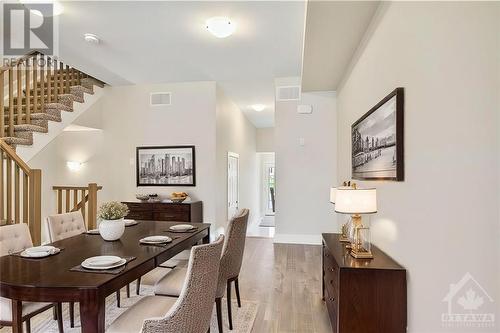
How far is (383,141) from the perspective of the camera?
2.43 meters

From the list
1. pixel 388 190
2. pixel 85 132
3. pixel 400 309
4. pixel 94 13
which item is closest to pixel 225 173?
pixel 85 132

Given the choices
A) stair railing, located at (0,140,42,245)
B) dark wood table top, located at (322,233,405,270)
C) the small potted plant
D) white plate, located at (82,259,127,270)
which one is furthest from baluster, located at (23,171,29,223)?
dark wood table top, located at (322,233,405,270)

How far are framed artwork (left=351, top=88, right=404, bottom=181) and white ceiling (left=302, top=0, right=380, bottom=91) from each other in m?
0.84

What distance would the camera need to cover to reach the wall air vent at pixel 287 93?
18.6 ft

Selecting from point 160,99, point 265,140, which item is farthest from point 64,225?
point 265,140

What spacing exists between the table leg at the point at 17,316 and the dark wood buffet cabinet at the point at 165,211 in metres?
3.34

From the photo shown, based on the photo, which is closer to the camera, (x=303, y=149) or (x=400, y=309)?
(x=400, y=309)

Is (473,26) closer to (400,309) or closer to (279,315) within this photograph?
(400,309)

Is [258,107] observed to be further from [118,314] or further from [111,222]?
[118,314]

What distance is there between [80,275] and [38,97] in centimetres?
503

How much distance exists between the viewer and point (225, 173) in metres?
6.47

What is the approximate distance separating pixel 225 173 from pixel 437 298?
5.11m

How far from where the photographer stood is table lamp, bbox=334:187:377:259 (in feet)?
7.32

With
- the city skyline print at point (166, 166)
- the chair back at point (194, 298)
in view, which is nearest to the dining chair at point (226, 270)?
the chair back at point (194, 298)
